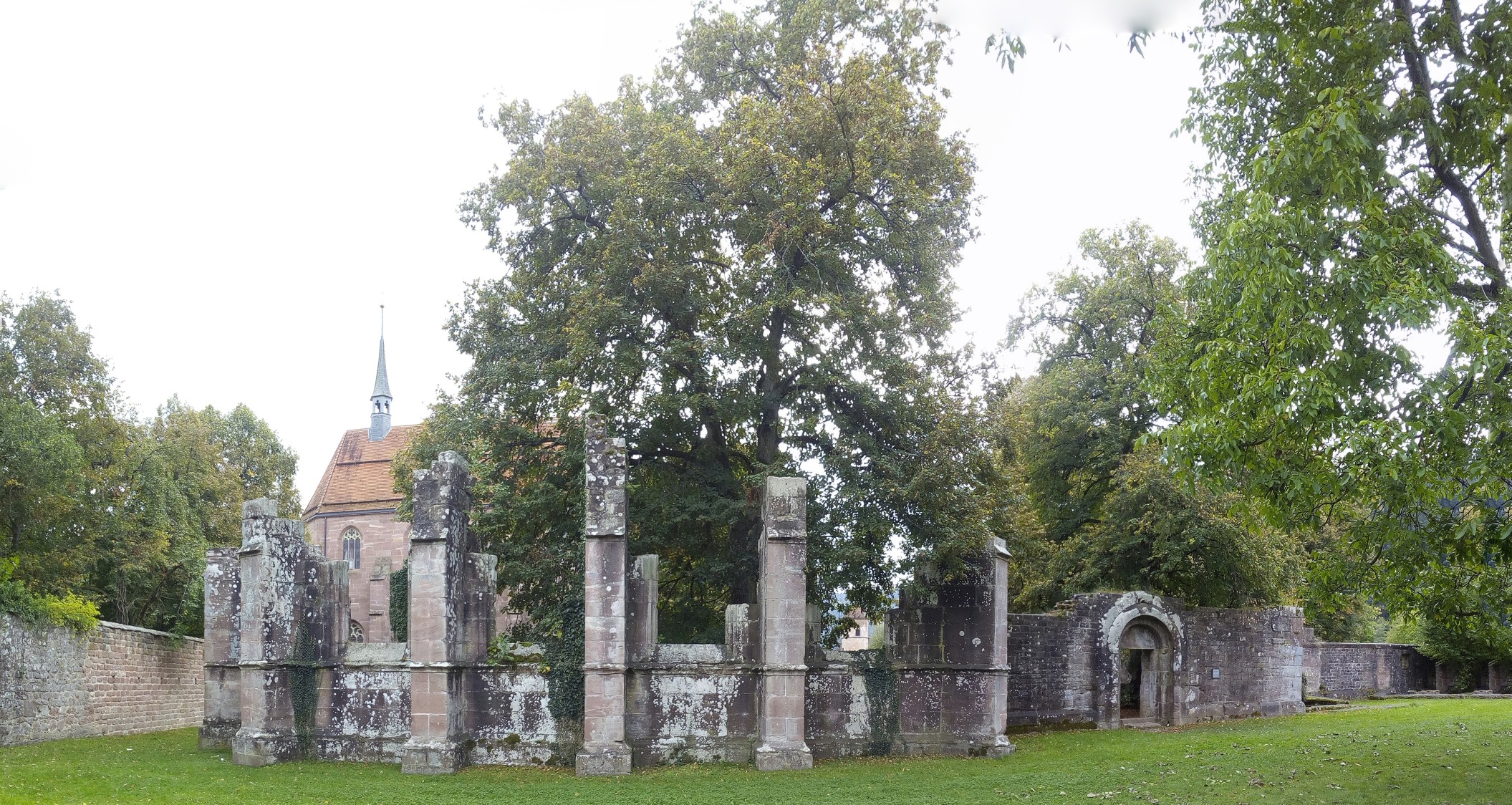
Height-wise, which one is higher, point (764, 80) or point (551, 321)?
point (764, 80)

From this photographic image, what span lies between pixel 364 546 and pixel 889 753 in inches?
1467

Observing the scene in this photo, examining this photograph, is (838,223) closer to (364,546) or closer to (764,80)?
(764,80)

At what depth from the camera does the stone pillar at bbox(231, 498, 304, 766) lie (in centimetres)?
1803

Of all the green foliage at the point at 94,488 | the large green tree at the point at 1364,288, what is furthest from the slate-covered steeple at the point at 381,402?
the large green tree at the point at 1364,288

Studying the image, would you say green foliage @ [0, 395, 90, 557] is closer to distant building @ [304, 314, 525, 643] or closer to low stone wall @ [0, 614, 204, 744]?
low stone wall @ [0, 614, 204, 744]

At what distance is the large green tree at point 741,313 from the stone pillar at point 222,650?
467 centimetres

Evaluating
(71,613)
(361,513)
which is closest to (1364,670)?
(71,613)

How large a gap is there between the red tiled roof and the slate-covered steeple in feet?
11.9

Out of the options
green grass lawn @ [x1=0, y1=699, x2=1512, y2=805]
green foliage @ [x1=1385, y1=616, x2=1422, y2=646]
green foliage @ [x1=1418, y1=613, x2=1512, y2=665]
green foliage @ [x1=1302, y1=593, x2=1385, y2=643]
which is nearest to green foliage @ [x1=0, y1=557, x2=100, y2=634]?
green grass lawn @ [x1=0, y1=699, x2=1512, y2=805]

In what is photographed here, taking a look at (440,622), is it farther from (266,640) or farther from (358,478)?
(358,478)

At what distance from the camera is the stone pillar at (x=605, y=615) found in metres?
16.9

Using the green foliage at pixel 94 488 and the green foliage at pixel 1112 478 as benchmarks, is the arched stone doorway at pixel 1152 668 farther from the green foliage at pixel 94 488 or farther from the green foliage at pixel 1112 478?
the green foliage at pixel 94 488

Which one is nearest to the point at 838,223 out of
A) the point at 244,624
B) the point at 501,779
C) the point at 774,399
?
the point at 774,399

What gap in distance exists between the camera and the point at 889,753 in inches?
733
